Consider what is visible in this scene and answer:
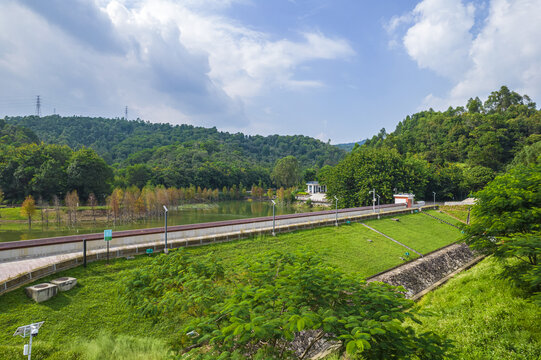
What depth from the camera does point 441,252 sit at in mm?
26250

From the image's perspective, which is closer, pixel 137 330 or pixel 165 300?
pixel 165 300

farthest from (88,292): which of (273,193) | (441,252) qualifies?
(273,193)

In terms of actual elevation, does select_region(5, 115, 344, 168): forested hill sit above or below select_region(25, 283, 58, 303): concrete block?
above

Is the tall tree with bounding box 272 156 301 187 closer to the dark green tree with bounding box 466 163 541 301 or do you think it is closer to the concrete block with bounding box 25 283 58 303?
the dark green tree with bounding box 466 163 541 301

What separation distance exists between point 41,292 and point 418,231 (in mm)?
33039

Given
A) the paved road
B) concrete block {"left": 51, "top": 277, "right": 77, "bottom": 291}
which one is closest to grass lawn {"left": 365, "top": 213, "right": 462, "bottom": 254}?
the paved road

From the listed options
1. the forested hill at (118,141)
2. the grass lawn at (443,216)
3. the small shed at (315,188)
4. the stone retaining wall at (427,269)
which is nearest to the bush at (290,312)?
the stone retaining wall at (427,269)

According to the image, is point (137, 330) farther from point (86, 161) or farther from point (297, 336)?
point (86, 161)

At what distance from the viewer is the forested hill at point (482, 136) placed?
6938 cm

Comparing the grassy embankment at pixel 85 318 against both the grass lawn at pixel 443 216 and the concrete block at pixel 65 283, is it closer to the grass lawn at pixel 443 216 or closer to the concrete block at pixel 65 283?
the concrete block at pixel 65 283

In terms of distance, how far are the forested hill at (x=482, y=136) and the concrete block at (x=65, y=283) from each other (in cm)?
8256

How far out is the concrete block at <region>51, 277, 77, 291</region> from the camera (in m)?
12.0

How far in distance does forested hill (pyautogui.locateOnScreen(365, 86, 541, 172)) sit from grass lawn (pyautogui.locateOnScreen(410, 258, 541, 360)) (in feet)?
227

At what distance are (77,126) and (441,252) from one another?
181 metres
